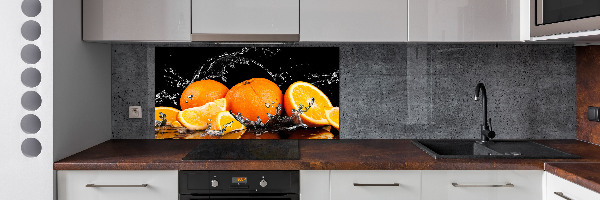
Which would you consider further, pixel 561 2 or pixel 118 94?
pixel 118 94

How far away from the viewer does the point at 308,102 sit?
2729 millimetres

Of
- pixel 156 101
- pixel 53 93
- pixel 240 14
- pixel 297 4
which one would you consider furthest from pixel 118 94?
pixel 297 4

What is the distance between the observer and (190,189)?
6.63ft

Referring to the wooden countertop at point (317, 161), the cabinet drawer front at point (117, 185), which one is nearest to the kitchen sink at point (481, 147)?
the wooden countertop at point (317, 161)

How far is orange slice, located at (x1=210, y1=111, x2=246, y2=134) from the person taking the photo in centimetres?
271

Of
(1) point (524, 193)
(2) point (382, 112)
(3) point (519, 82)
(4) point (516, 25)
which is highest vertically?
(4) point (516, 25)

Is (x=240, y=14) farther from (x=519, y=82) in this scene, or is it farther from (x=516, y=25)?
(x=519, y=82)

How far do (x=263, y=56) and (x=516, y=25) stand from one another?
1261 millimetres
